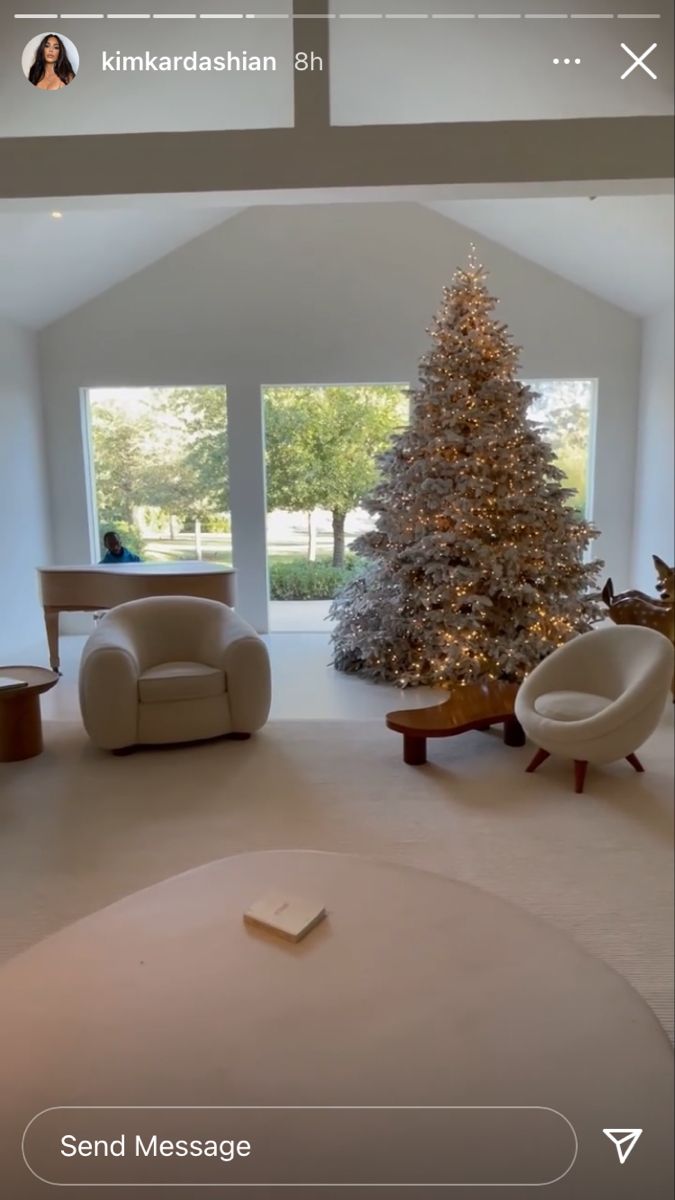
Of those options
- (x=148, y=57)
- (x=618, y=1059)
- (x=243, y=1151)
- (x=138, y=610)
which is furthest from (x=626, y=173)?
(x=138, y=610)

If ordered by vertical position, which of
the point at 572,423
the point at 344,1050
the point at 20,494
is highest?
the point at 572,423

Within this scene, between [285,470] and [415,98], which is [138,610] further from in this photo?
[415,98]

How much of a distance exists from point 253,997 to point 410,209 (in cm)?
600

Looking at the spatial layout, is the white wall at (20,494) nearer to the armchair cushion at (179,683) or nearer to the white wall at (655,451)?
the armchair cushion at (179,683)

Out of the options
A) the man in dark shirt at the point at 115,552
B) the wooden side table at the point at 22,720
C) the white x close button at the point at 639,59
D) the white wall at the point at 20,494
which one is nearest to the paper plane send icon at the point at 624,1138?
the white x close button at the point at 639,59

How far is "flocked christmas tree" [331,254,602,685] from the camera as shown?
173 inches

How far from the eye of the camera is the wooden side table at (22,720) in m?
3.28

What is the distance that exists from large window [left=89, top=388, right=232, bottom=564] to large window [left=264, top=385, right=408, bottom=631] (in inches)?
18.6

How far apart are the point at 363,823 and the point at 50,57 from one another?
2.71m

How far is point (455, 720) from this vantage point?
3.29 metres

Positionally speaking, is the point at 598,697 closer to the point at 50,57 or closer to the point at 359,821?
the point at 359,821

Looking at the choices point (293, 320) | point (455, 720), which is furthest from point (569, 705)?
point (293, 320)

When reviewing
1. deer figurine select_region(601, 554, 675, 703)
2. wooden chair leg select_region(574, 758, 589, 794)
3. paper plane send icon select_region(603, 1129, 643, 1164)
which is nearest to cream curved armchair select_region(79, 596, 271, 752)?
wooden chair leg select_region(574, 758, 589, 794)

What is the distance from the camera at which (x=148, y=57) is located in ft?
6.26
